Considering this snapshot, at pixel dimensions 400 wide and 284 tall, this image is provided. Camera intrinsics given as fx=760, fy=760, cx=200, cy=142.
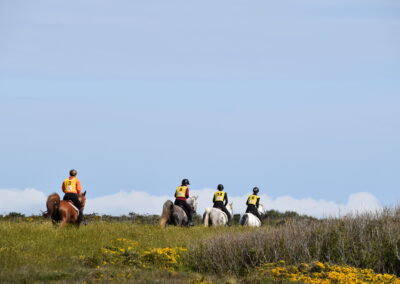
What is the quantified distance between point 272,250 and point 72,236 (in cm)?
671

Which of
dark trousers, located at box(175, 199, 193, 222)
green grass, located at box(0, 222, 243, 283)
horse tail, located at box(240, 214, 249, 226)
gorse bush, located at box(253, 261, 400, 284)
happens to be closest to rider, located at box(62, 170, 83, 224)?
green grass, located at box(0, 222, 243, 283)

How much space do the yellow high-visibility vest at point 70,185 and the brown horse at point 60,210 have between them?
16.7 inches

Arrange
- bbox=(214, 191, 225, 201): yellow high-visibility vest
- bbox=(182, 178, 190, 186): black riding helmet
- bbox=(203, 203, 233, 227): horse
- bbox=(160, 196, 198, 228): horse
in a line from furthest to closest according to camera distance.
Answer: bbox=(214, 191, 225, 201): yellow high-visibility vest, bbox=(203, 203, 233, 227): horse, bbox=(182, 178, 190, 186): black riding helmet, bbox=(160, 196, 198, 228): horse

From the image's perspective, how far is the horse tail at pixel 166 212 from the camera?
30062 mm

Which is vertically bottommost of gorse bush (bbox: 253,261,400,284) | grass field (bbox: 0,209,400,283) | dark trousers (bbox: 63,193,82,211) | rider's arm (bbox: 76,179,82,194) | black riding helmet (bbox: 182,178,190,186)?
gorse bush (bbox: 253,261,400,284)

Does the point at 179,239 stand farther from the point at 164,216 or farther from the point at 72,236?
the point at 164,216

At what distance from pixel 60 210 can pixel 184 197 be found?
23.4 feet

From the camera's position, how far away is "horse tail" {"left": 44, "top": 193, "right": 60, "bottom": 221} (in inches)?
1019

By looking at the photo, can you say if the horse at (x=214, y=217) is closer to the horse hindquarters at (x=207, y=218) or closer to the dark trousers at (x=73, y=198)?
the horse hindquarters at (x=207, y=218)

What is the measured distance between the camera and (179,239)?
24.5 m

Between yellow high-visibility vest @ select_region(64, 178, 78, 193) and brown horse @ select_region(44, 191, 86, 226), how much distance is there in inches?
16.7

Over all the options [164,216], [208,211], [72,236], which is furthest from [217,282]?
[208,211]

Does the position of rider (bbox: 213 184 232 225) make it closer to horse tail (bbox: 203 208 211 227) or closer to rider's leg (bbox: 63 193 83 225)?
horse tail (bbox: 203 208 211 227)

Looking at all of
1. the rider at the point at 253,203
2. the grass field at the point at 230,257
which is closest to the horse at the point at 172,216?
the rider at the point at 253,203
